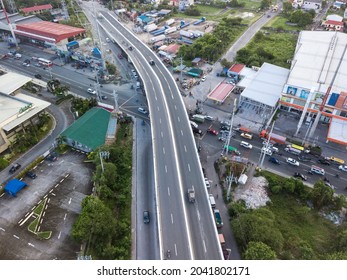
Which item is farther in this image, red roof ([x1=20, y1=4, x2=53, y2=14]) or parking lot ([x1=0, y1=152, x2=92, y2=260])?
red roof ([x1=20, y1=4, x2=53, y2=14])

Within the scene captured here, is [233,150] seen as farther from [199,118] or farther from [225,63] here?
[225,63]

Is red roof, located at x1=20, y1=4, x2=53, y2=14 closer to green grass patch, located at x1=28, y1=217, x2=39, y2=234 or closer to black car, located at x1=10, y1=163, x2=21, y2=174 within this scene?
black car, located at x1=10, y1=163, x2=21, y2=174

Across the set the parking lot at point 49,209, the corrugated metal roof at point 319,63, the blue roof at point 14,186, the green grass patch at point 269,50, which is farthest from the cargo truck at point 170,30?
the blue roof at point 14,186

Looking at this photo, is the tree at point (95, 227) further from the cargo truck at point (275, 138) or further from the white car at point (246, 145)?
the cargo truck at point (275, 138)

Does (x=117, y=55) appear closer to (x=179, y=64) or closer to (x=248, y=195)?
(x=179, y=64)

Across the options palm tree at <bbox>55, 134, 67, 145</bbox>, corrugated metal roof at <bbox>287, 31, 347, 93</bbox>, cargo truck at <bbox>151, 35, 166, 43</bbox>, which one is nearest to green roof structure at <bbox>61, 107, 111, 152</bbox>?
palm tree at <bbox>55, 134, 67, 145</bbox>
